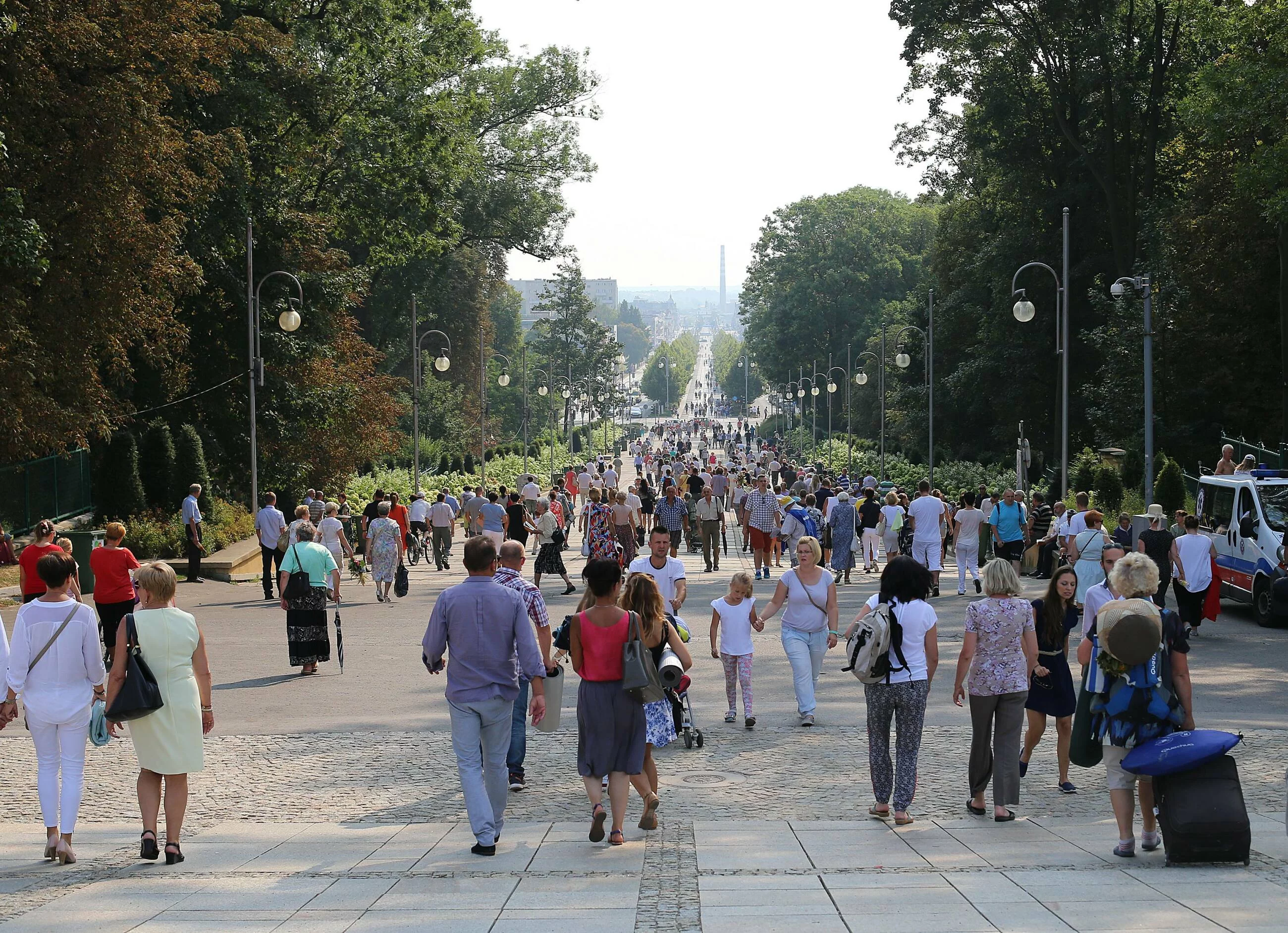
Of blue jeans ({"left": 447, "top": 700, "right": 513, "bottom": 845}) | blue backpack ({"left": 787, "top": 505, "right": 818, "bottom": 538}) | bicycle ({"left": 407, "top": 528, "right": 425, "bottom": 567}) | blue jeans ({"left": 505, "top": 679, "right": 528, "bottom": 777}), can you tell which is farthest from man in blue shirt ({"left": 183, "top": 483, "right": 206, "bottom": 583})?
blue jeans ({"left": 447, "top": 700, "right": 513, "bottom": 845})

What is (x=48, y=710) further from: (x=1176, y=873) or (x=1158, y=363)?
(x=1158, y=363)

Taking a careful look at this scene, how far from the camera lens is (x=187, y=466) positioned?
1234 inches

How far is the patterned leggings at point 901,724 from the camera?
28.3ft

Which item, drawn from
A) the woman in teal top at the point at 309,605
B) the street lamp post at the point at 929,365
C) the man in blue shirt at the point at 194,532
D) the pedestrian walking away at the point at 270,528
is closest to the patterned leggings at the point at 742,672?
the woman in teal top at the point at 309,605

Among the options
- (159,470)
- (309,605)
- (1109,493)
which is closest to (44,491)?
(159,470)

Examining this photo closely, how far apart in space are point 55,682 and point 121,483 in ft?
77.4

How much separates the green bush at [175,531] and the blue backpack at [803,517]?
12.0 meters

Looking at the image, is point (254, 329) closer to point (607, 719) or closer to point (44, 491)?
point (44, 491)

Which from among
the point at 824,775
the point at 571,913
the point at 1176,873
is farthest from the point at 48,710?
the point at 1176,873

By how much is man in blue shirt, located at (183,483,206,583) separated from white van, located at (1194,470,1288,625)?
1553cm

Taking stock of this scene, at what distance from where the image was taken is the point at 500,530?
23.2 metres

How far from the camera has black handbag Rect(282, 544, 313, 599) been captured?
15.5m

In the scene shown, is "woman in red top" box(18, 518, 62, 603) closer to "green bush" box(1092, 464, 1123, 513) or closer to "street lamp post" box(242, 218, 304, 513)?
"street lamp post" box(242, 218, 304, 513)

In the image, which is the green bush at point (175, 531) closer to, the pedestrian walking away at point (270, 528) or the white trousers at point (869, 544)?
the pedestrian walking away at point (270, 528)
